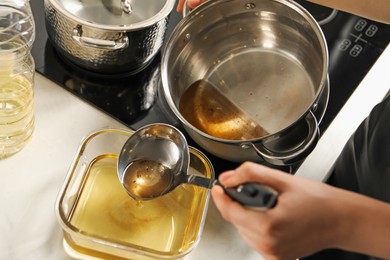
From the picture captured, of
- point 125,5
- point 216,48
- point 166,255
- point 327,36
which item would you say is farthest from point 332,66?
point 166,255

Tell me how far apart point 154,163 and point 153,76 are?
0.68ft

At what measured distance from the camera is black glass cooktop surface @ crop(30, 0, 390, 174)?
37.7 inches

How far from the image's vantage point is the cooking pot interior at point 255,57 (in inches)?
37.0

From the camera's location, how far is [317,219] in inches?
23.9

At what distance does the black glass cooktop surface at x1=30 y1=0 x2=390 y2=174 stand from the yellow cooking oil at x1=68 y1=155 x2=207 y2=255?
9 cm

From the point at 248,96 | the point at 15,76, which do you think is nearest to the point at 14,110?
the point at 15,76

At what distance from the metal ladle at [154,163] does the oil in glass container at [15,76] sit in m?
0.16

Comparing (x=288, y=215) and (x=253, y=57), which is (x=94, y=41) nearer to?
(x=253, y=57)

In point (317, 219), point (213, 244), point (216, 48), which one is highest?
point (317, 219)

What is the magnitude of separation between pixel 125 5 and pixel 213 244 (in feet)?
1.33

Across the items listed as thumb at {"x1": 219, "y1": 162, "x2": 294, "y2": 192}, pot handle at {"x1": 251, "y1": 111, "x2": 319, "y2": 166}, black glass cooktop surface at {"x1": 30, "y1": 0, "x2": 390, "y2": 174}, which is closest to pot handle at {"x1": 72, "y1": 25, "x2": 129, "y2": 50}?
black glass cooktop surface at {"x1": 30, "y1": 0, "x2": 390, "y2": 174}

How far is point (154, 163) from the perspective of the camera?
0.85 m

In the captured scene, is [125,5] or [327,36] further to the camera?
[327,36]

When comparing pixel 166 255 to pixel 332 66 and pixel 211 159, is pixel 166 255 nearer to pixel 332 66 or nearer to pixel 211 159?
pixel 211 159
